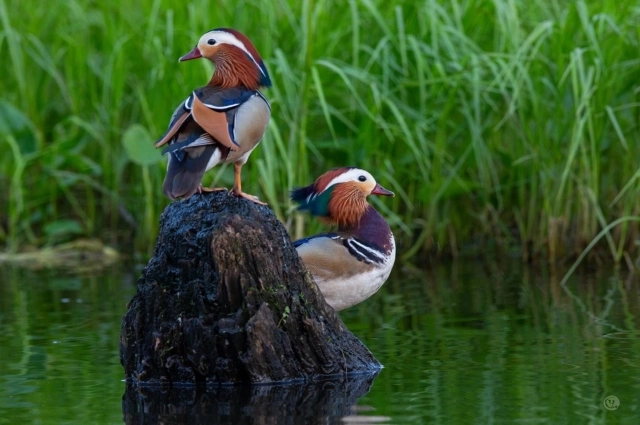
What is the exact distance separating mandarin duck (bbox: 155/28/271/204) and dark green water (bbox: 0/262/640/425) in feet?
2.78

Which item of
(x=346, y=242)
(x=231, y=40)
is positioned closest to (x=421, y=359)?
(x=346, y=242)

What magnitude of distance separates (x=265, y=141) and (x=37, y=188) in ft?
8.01

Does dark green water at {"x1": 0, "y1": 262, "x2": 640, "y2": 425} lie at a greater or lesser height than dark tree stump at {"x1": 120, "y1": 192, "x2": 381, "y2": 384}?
lesser

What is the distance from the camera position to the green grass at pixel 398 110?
25.7ft

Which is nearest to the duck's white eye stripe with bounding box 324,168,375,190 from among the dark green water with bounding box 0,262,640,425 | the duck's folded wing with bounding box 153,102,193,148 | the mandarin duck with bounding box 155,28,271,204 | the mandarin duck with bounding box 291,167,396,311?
the mandarin duck with bounding box 291,167,396,311

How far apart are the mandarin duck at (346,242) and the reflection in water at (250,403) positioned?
0.67 metres

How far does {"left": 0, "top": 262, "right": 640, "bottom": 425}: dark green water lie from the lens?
166 inches

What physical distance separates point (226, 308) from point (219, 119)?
736 millimetres

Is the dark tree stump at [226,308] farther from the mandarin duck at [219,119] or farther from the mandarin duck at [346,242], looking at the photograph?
the mandarin duck at [346,242]

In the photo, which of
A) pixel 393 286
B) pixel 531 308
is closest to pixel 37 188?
pixel 393 286

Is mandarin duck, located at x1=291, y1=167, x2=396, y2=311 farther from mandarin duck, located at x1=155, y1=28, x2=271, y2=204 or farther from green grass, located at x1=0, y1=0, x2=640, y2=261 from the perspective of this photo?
green grass, located at x1=0, y1=0, x2=640, y2=261

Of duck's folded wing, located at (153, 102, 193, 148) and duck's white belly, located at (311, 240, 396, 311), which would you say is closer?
duck's folded wing, located at (153, 102, 193, 148)

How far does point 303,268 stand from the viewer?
192 inches

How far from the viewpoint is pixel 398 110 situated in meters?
8.17
